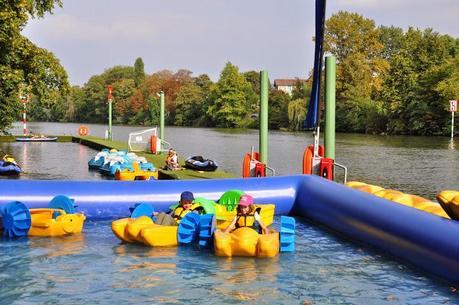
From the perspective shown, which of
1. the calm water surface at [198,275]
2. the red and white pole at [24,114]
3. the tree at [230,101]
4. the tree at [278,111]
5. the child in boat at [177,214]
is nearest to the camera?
the calm water surface at [198,275]

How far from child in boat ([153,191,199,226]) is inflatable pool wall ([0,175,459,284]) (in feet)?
4.36

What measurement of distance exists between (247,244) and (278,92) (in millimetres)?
73032

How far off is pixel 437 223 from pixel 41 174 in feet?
44.2

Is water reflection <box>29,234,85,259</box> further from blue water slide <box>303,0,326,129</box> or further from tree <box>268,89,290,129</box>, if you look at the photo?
tree <box>268,89,290,129</box>

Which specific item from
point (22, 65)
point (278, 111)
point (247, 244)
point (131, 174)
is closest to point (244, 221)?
point (247, 244)

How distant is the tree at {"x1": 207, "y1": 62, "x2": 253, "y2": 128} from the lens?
82312 mm

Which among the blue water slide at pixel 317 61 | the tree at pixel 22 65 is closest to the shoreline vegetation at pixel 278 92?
the tree at pixel 22 65

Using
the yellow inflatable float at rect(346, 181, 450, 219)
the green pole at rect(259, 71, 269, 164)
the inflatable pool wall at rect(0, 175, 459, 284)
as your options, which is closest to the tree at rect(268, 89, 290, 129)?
the green pole at rect(259, 71, 269, 164)

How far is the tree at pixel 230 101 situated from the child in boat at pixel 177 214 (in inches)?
2866

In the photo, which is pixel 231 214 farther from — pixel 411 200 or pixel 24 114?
pixel 24 114

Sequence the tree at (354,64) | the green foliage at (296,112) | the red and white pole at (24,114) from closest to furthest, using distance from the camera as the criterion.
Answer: the red and white pole at (24,114)
the tree at (354,64)
the green foliage at (296,112)

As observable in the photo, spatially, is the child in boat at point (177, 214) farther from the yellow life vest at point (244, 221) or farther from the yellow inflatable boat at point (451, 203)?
the yellow inflatable boat at point (451, 203)

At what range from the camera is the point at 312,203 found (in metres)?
10.1

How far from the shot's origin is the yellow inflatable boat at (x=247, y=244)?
24.7 feet
